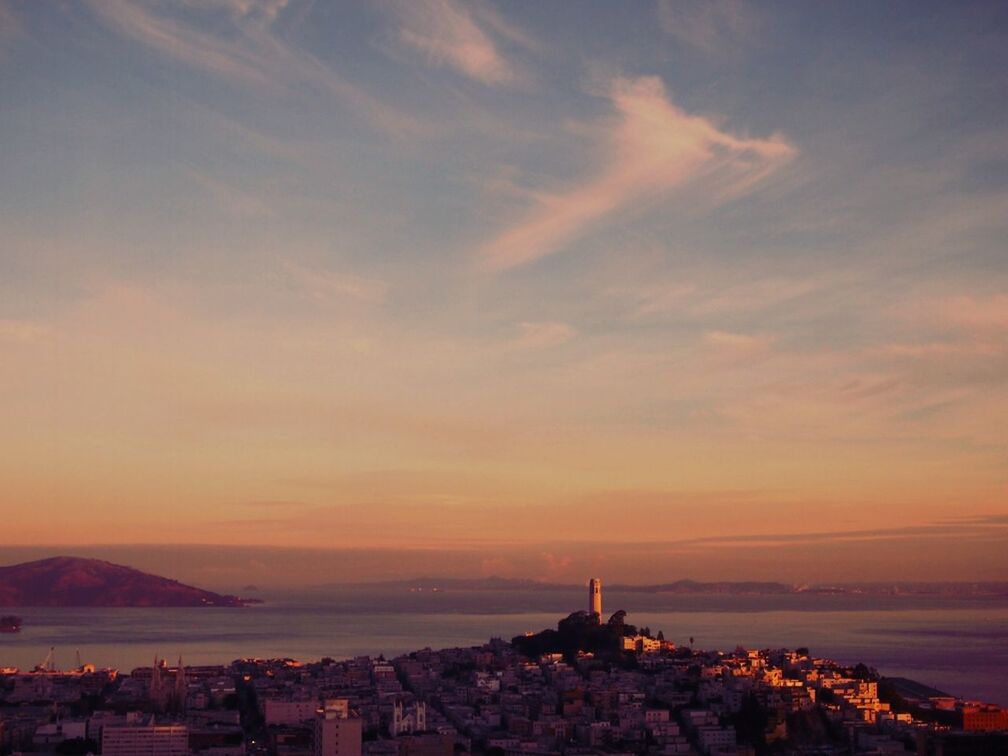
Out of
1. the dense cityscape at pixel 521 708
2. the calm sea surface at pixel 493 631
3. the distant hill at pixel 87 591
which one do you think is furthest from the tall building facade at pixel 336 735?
the distant hill at pixel 87 591

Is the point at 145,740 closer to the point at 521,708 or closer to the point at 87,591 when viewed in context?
the point at 521,708

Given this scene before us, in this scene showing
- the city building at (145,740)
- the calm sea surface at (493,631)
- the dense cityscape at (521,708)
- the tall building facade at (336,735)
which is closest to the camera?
the tall building facade at (336,735)

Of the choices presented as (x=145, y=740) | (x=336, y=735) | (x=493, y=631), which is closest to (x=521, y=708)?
(x=336, y=735)

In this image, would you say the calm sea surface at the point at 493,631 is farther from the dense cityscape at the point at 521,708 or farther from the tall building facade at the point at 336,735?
the tall building facade at the point at 336,735

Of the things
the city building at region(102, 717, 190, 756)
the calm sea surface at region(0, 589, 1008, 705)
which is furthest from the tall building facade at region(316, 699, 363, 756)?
the calm sea surface at region(0, 589, 1008, 705)

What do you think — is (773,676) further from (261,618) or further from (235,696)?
(261,618)

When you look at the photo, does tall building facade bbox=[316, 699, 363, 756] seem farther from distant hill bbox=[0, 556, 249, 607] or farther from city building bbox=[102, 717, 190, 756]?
distant hill bbox=[0, 556, 249, 607]
